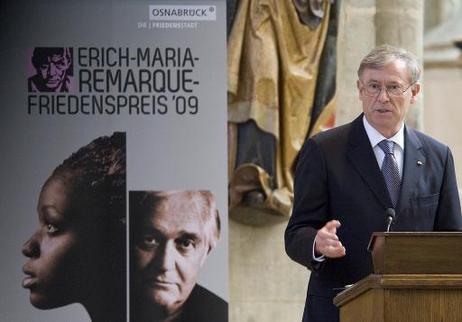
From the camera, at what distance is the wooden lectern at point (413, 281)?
390 cm

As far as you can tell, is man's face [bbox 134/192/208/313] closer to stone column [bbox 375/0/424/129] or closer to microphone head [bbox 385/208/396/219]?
stone column [bbox 375/0/424/129]

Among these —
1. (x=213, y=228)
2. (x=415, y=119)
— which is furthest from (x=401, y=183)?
(x=415, y=119)

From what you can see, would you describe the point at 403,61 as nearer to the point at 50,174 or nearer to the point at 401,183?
the point at 401,183

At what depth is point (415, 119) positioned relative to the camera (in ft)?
27.9

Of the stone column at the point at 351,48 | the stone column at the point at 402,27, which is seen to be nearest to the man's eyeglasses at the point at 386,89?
the stone column at the point at 351,48

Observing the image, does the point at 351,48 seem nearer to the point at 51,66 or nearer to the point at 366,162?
the point at 51,66

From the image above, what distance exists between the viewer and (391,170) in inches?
197

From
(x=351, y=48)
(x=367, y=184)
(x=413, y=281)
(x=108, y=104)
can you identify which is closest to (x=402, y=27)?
(x=351, y=48)

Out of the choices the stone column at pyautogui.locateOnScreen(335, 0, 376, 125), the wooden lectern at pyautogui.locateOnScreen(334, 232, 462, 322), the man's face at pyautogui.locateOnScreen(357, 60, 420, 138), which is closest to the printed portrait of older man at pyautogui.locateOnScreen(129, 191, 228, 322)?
the stone column at pyautogui.locateOnScreen(335, 0, 376, 125)

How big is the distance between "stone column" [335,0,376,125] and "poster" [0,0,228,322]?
1469mm

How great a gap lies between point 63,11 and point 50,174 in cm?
72

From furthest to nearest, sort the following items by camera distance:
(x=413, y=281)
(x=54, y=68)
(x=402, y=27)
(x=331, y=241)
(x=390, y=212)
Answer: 1. (x=402, y=27)
2. (x=54, y=68)
3. (x=390, y=212)
4. (x=331, y=241)
5. (x=413, y=281)

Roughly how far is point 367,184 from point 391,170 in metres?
0.10

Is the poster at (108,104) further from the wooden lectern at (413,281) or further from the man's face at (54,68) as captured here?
the wooden lectern at (413,281)
